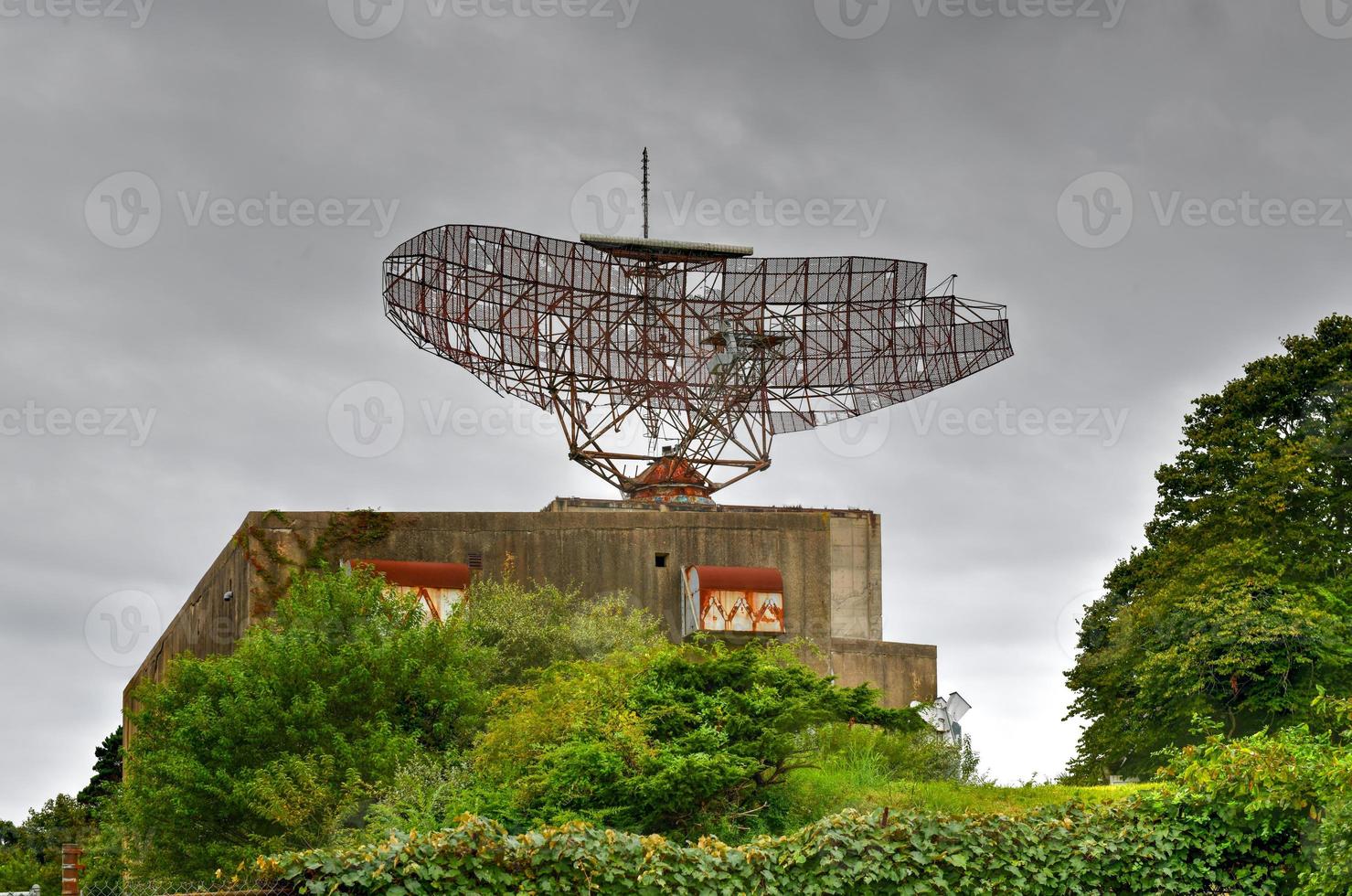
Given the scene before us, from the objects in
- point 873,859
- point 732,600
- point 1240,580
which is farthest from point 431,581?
point 873,859

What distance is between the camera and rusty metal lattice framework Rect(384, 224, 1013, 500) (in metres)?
53.9

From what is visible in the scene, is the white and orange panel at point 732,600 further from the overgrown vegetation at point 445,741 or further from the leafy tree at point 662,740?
the leafy tree at point 662,740

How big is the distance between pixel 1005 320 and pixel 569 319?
619 inches

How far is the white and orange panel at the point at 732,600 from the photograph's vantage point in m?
50.8

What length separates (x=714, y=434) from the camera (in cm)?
6088

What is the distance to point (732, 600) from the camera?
51.2 metres

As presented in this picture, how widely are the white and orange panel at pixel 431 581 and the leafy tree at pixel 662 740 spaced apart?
15095 mm

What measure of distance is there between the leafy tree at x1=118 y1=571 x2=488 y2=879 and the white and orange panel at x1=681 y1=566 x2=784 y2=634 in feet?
40.1

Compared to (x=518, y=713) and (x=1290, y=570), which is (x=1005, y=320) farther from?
(x=518, y=713)

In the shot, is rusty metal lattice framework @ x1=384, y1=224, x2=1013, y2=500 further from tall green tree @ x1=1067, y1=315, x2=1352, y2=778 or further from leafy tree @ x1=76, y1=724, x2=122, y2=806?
leafy tree @ x1=76, y1=724, x2=122, y2=806

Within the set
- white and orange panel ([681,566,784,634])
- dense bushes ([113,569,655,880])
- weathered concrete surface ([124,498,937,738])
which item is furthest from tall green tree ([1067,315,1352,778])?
dense bushes ([113,569,655,880])

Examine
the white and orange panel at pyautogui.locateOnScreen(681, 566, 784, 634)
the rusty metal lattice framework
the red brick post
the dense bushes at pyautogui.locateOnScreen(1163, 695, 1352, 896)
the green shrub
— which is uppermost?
the rusty metal lattice framework

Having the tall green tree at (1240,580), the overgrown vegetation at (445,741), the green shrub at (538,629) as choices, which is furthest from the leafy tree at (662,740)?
the tall green tree at (1240,580)

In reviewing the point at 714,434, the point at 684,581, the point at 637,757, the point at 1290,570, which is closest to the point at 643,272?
the point at 714,434
